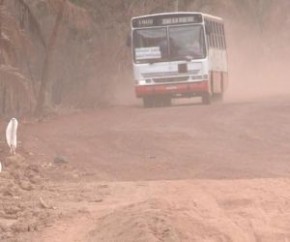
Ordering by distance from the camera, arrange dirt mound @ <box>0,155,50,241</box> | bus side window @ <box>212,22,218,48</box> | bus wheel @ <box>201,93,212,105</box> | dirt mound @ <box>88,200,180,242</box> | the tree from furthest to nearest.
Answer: bus side window @ <box>212,22,218,48</box>, bus wheel @ <box>201,93,212,105</box>, the tree, dirt mound @ <box>0,155,50,241</box>, dirt mound @ <box>88,200,180,242</box>

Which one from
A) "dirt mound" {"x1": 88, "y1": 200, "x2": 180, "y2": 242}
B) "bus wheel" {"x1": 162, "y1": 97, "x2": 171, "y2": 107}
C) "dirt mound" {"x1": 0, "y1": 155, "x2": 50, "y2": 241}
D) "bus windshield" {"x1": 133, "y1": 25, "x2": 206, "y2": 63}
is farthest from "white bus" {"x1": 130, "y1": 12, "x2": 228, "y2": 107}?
"dirt mound" {"x1": 88, "y1": 200, "x2": 180, "y2": 242}

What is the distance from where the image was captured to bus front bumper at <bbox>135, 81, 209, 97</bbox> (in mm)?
25578

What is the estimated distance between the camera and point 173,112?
22422 millimetres

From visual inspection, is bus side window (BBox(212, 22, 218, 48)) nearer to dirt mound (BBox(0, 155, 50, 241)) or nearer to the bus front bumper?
the bus front bumper

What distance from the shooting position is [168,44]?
25.3m

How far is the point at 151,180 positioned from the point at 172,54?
1401cm

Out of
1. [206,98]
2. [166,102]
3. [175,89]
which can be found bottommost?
[166,102]

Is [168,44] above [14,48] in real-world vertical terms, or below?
below

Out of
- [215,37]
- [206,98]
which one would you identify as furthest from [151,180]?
[215,37]

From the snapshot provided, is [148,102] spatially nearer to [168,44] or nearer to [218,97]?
[168,44]

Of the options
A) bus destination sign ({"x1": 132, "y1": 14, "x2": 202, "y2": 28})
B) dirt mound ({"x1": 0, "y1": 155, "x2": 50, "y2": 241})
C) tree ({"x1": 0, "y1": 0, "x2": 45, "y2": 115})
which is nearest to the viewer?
dirt mound ({"x1": 0, "y1": 155, "x2": 50, "y2": 241})

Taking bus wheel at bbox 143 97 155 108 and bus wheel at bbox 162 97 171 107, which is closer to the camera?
bus wheel at bbox 143 97 155 108

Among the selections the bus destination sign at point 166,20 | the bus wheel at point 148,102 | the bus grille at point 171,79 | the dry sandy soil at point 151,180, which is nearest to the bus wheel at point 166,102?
the bus wheel at point 148,102

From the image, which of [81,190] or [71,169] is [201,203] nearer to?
[81,190]
